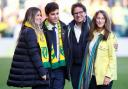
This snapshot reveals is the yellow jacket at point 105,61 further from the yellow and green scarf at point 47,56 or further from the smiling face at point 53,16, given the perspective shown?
the smiling face at point 53,16

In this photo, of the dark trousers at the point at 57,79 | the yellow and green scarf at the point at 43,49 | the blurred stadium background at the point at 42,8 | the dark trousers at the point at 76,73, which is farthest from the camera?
the blurred stadium background at the point at 42,8

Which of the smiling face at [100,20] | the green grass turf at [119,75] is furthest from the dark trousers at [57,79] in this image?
the green grass turf at [119,75]

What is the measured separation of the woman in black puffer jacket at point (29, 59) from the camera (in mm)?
6699

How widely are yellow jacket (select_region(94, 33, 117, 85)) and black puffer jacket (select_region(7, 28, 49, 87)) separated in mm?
697

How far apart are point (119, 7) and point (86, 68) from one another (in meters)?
14.2

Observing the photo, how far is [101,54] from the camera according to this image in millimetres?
6945

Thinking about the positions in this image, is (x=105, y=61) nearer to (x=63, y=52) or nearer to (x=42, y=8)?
(x=63, y=52)

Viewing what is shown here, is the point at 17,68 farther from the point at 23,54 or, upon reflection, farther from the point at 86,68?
the point at 86,68

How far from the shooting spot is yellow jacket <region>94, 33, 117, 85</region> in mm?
6906

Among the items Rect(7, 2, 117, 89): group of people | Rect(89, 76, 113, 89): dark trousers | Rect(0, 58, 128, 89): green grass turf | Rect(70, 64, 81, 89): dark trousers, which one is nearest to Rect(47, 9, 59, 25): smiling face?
Rect(7, 2, 117, 89): group of people

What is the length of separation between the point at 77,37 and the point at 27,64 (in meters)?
0.83

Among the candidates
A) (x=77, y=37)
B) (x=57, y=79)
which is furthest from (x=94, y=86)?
(x=77, y=37)

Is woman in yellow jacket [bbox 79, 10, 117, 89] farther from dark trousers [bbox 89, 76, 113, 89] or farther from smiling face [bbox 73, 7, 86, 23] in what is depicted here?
smiling face [bbox 73, 7, 86, 23]

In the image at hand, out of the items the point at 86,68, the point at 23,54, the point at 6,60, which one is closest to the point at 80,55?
the point at 86,68
